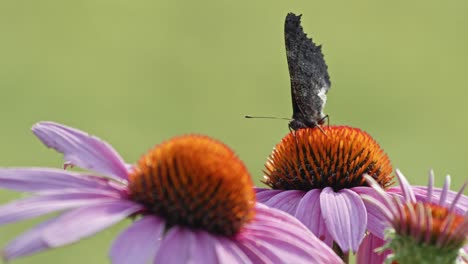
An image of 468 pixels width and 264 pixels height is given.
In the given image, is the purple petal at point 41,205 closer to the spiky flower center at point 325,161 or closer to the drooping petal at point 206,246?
the drooping petal at point 206,246

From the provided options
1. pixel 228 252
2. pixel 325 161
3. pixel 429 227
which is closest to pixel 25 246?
pixel 228 252

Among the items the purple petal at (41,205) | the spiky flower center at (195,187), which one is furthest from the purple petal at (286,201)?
the purple petal at (41,205)

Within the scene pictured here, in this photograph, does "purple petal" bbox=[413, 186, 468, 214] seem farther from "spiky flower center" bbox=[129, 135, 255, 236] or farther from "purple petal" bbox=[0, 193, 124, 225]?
"purple petal" bbox=[0, 193, 124, 225]

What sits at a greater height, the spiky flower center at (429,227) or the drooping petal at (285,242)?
the spiky flower center at (429,227)

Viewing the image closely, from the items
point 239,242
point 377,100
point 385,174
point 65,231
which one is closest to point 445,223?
point 239,242

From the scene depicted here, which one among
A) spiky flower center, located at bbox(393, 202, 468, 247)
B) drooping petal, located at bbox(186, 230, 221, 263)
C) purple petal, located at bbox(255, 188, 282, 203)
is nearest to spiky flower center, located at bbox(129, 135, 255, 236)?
drooping petal, located at bbox(186, 230, 221, 263)

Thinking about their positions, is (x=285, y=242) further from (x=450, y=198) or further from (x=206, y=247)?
(x=450, y=198)
